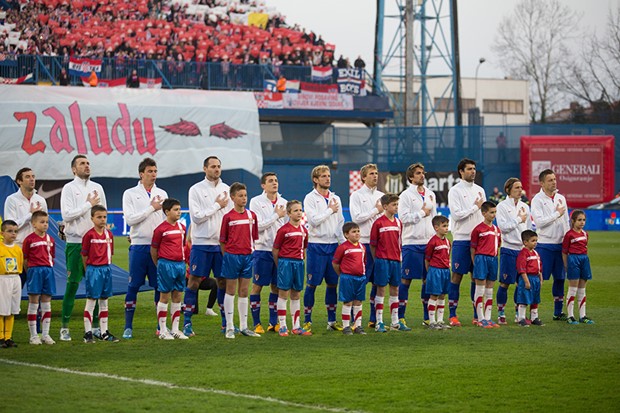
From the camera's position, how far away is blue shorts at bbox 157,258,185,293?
1177cm

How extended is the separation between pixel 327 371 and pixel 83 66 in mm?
31084

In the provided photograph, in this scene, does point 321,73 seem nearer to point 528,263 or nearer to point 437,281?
point 528,263

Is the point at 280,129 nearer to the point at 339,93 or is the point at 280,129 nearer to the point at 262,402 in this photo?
the point at 339,93

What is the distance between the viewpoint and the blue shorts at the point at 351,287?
1240 centimetres

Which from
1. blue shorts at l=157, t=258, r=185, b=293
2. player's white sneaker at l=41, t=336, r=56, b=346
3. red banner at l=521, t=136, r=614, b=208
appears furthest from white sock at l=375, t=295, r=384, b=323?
red banner at l=521, t=136, r=614, b=208

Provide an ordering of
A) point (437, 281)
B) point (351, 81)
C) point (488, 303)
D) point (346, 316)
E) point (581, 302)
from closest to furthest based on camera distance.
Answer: point (346, 316) < point (437, 281) < point (488, 303) < point (581, 302) < point (351, 81)

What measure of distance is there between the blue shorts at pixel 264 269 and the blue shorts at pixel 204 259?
63cm

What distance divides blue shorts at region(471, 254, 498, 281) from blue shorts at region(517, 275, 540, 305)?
0.42m

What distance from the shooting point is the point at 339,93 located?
42.9m

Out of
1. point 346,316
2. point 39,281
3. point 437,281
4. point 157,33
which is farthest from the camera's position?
point 157,33

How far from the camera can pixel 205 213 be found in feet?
40.1

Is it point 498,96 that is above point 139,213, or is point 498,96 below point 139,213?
above

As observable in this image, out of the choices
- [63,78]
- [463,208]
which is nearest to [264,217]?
[463,208]

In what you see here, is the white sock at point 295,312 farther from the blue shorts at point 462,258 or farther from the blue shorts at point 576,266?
the blue shorts at point 576,266
